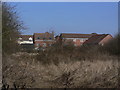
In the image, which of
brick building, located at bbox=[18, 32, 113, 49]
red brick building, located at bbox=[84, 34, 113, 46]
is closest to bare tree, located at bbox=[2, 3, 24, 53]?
brick building, located at bbox=[18, 32, 113, 49]

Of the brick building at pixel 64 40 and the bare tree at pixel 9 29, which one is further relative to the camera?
the brick building at pixel 64 40

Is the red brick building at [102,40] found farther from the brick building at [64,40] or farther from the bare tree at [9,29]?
the bare tree at [9,29]

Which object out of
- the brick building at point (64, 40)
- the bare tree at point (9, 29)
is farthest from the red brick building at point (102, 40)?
the bare tree at point (9, 29)

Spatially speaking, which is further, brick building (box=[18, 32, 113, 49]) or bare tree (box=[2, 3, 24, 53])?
brick building (box=[18, 32, 113, 49])

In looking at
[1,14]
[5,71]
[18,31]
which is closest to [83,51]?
[18,31]

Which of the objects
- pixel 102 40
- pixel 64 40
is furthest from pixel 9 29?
pixel 102 40

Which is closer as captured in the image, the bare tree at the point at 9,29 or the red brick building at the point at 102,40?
the bare tree at the point at 9,29

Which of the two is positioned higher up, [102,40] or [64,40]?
[102,40]

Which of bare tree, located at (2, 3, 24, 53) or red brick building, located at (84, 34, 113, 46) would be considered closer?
bare tree, located at (2, 3, 24, 53)

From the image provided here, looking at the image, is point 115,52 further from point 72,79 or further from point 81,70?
point 72,79

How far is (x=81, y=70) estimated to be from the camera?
735 cm

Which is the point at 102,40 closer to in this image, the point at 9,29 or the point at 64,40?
the point at 64,40

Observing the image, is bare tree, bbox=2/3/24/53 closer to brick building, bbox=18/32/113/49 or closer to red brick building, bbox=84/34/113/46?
brick building, bbox=18/32/113/49

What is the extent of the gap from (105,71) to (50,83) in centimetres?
183
